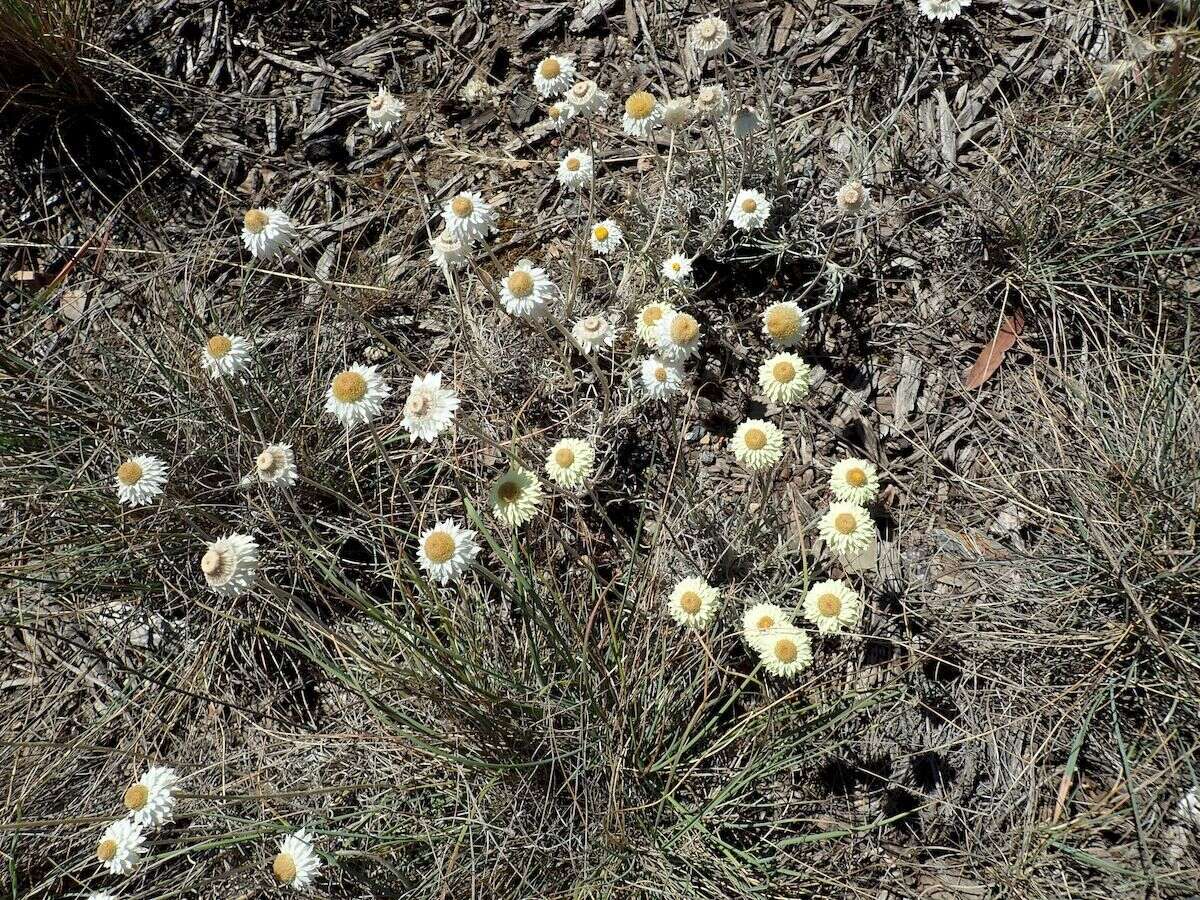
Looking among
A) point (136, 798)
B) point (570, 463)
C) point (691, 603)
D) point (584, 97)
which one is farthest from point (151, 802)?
point (584, 97)

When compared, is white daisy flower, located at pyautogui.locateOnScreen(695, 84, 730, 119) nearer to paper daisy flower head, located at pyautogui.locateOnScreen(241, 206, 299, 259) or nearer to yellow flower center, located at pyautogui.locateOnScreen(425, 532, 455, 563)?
paper daisy flower head, located at pyautogui.locateOnScreen(241, 206, 299, 259)

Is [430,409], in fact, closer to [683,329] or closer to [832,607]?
[683,329]

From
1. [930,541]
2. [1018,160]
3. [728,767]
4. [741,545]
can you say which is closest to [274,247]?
[741,545]

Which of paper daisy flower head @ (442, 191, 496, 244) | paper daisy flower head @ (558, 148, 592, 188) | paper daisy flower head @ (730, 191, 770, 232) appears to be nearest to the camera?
paper daisy flower head @ (442, 191, 496, 244)

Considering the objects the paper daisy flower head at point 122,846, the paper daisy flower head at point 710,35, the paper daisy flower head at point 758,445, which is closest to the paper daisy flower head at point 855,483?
the paper daisy flower head at point 758,445

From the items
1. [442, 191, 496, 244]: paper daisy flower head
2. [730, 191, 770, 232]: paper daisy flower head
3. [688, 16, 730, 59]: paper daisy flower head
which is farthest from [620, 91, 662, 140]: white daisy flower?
[442, 191, 496, 244]: paper daisy flower head

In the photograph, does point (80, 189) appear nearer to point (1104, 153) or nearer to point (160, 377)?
point (160, 377)
